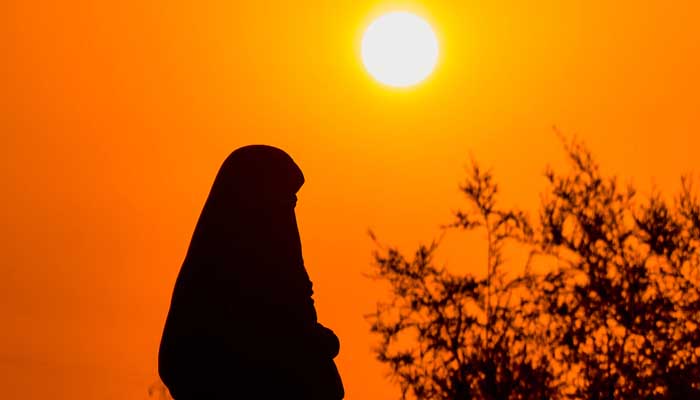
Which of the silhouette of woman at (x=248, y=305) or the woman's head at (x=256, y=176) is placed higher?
the woman's head at (x=256, y=176)

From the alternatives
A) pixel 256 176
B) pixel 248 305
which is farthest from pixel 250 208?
pixel 248 305

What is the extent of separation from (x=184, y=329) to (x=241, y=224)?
41cm

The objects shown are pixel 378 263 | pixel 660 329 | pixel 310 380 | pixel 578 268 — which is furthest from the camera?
pixel 378 263

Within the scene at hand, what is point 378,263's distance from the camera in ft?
53.9

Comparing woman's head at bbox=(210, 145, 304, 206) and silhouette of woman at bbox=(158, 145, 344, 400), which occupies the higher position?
woman's head at bbox=(210, 145, 304, 206)

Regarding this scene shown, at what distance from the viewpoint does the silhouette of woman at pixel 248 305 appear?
13.6 feet

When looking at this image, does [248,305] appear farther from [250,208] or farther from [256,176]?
[256,176]

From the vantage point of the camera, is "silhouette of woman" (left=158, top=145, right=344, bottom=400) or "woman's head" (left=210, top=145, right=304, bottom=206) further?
"woman's head" (left=210, top=145, right=304, bottom=206)

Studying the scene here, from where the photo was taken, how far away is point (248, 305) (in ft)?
13.8

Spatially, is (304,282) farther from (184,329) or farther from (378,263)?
(378,263)

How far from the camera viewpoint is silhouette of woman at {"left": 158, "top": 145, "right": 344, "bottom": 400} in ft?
13.6

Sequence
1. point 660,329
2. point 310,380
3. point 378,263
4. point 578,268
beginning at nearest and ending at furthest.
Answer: point 310,380
point 660,329
point 578,268
point 378,263

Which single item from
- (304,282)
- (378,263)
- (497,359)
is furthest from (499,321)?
(304,282)

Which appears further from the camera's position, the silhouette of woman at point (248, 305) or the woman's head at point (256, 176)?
the woman's head at point (256, 176)
